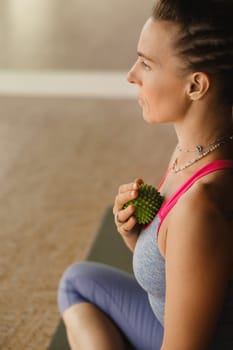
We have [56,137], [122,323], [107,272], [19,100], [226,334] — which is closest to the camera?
[226,334]

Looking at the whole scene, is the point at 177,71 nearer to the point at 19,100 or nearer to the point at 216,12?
the point at 216,12

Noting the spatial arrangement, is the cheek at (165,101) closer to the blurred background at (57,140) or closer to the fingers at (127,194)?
the fingers at (127,194)

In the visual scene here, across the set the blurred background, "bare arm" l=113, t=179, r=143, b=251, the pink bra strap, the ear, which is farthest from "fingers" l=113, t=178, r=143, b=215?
the blurred background

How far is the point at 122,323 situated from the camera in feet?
3.83

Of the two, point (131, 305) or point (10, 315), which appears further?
point (10, 315)

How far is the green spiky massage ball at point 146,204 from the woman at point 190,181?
13 mm

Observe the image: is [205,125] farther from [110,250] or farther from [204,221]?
[110,250]

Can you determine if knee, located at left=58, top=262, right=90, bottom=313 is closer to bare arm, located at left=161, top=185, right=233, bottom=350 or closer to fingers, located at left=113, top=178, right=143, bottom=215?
fingers, located at left=113, top=178, right=143, bottom=215

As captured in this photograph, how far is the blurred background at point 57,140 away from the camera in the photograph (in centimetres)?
185

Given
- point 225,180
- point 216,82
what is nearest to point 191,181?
point 225,180

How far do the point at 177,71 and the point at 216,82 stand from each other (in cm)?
7

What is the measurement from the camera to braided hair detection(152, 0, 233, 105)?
0.82m

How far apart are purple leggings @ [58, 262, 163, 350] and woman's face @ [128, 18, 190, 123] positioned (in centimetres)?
46

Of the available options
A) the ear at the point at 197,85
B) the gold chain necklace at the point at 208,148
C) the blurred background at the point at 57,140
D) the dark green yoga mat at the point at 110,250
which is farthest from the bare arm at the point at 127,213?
the blurred background at the point at 57,140
